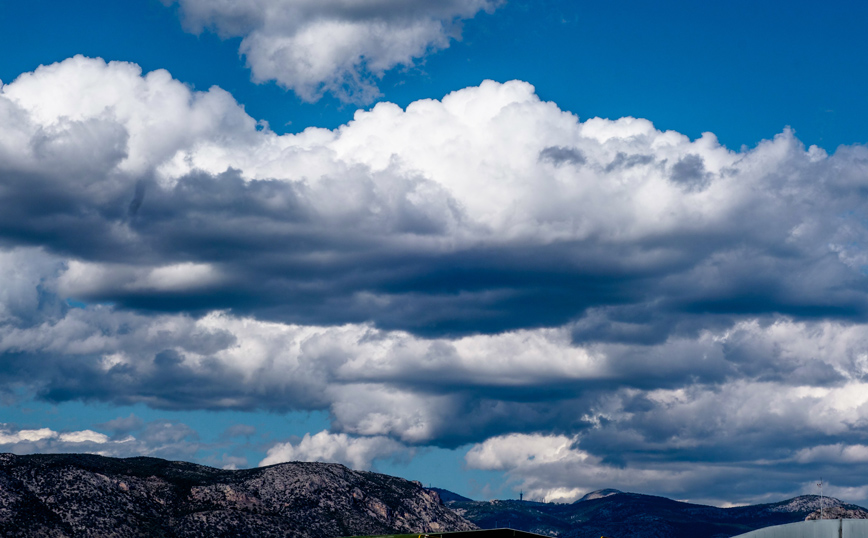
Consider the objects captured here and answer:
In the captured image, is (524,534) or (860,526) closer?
(860,526)

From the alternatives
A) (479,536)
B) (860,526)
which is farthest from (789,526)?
(479,536)

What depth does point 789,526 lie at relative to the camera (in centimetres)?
13450

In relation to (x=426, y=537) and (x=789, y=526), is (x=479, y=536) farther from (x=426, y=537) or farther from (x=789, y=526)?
(x=789, y=526)

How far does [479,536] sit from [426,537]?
10798 millimetres

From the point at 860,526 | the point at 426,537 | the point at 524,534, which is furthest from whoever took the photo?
the point at 524,534

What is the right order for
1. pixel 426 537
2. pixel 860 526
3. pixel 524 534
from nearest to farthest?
pixel 860 526 → pixel 426 537 → pixel 524 534

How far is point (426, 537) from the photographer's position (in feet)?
539

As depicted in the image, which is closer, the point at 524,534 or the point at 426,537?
the point at 426,537

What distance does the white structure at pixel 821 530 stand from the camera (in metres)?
129

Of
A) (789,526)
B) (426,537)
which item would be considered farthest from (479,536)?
(789,526)

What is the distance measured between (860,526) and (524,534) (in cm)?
6661

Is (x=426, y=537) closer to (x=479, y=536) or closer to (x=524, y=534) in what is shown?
(x=479, y=536)

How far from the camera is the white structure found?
129m

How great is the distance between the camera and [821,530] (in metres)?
132
